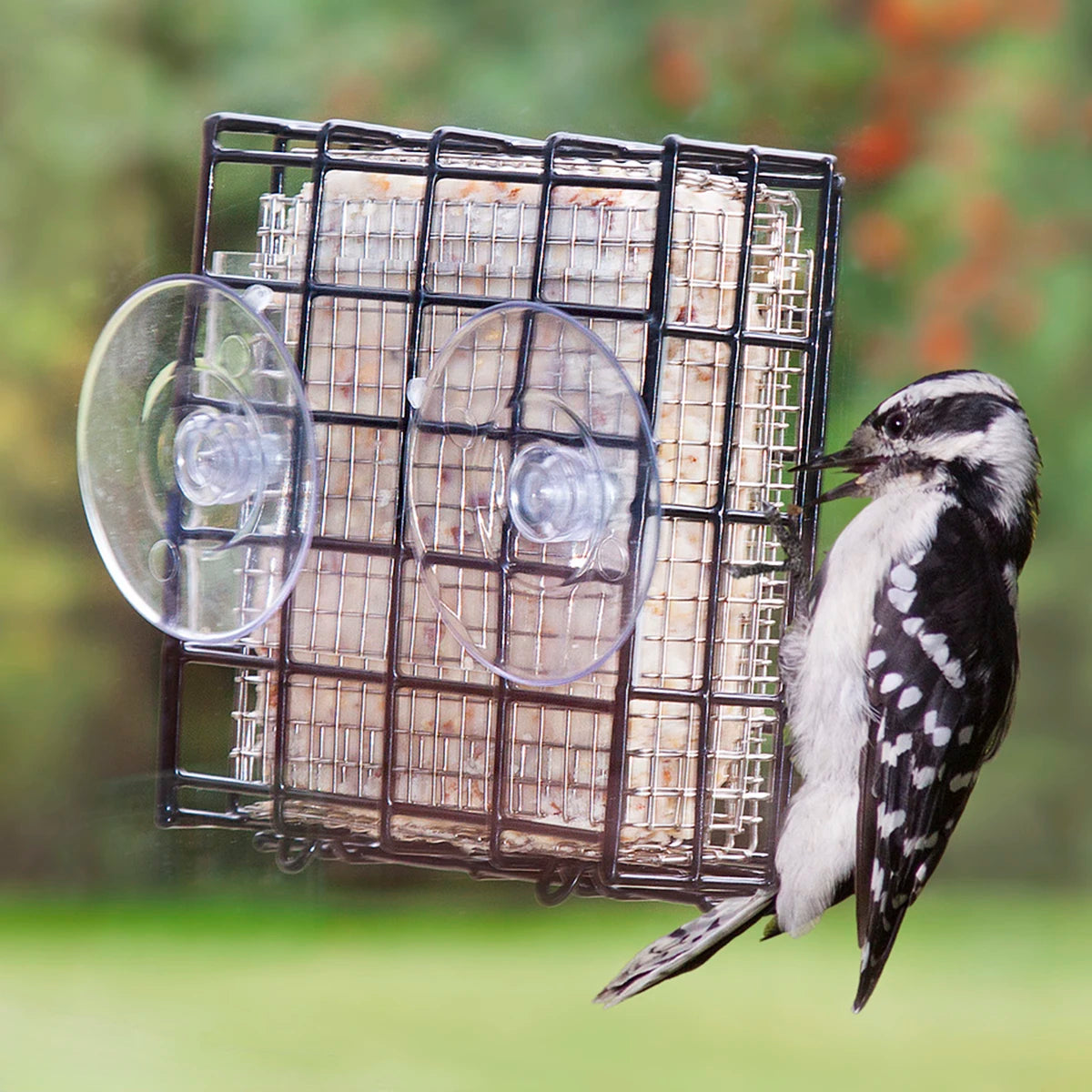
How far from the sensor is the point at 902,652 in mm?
1071

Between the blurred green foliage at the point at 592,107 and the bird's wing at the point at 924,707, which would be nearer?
the bird's wing at the point at 924,707

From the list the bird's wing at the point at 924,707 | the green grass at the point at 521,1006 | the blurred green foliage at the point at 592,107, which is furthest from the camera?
the green grass at the point at 521,1006

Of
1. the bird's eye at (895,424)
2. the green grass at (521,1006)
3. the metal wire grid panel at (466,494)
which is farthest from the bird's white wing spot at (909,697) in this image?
the green grass at (521,1006)

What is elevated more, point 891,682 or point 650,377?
point 650,377

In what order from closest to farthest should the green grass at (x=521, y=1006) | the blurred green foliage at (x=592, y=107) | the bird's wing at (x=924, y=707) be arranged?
the bird's wing at (x=924, y=707) < the blurred green foliage at (x=592, y=107) < the green grass at (x=521, y=1006)

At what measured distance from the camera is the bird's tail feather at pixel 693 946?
1.11m

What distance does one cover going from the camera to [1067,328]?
5.09ft

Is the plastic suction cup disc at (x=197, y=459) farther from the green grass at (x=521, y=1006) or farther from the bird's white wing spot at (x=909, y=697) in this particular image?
the green grass at (x=521, y=1006)

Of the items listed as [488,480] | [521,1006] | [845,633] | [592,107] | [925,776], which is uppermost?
[592,107]

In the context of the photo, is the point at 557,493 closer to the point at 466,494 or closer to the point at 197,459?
the point at 466,494

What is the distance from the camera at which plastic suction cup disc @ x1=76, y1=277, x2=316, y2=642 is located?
101 centimetres

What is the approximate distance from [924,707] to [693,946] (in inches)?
10.9

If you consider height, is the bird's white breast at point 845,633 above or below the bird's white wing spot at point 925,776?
above

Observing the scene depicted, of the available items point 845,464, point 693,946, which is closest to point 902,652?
point 845,464
